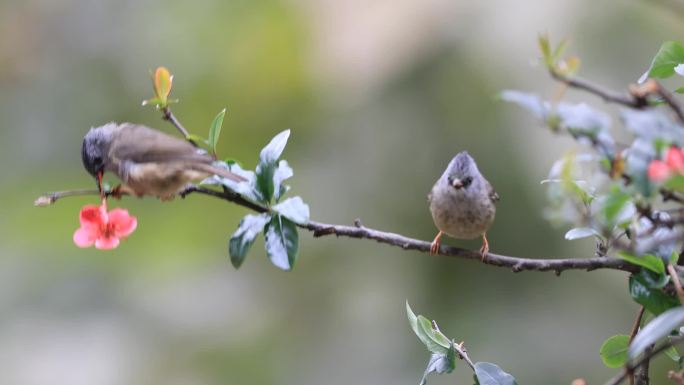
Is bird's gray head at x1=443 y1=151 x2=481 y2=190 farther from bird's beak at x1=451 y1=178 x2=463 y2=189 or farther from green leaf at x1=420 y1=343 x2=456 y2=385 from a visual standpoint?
green leaf at x1=420 y1=343 x2=456 y2=385

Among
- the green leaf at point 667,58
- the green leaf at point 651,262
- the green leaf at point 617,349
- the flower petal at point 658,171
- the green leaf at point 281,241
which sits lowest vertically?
the green leaf at point 617,349

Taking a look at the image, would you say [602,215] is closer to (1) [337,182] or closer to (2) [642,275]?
(2) [642,275]

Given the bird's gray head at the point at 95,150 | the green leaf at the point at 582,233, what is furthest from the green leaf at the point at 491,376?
the bird's gray head at the point at 95,150

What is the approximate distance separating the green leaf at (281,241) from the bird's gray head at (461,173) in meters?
0.82

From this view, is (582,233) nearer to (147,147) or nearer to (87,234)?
(87,234)

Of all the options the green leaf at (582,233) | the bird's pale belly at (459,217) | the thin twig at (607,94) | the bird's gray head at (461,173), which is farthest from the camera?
the bird's gray head at (461,173)

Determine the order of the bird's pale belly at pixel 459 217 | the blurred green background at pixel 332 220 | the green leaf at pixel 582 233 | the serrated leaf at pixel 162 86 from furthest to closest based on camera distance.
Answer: the blurred green background at pixel 332 220
the bird's pale belly at pixel 459 217
the serrated leaf at pixel 162 86
the green leaf at pixel 582 233

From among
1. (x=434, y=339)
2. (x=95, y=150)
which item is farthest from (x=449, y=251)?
(x=95, y=150)

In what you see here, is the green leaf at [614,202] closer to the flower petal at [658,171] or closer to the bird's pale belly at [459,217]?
the flower petal at [658,171]

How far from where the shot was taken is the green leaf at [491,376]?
4.39 ft

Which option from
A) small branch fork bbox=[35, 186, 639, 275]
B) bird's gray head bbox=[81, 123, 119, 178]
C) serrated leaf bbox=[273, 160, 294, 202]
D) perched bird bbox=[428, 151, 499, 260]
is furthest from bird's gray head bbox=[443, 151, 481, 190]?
bird's gray head bbox=[81, 123, 119, 178]

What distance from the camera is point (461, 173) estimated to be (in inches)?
88.0

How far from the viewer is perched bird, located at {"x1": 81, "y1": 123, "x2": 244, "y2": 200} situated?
2.06 metres

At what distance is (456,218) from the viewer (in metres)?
2.05
